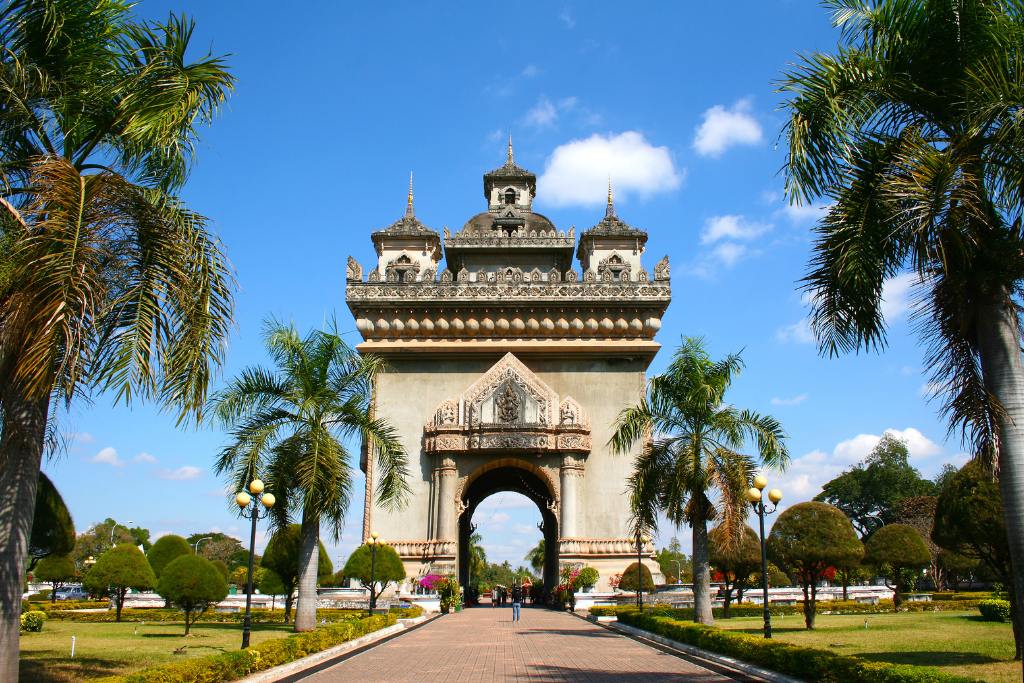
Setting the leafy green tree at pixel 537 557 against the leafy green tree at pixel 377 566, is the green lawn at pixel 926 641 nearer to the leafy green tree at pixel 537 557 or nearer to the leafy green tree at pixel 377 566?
the leafy green tree at pixel 377 566

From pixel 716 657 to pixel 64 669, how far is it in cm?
969

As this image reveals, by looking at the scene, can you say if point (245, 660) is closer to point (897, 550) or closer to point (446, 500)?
point (446, 500)

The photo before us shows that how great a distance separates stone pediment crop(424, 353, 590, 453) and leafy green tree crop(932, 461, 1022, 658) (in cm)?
1633

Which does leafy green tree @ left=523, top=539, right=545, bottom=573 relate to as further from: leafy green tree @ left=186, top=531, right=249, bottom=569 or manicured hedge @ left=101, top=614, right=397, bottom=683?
manicured hedge @ left=101, top=614, right=397, bottom=683

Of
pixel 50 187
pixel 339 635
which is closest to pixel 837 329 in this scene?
pixel 50 187

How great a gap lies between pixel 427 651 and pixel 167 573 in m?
9.19

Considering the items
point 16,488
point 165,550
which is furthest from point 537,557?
point 16,488

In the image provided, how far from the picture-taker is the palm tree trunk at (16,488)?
8.65 m

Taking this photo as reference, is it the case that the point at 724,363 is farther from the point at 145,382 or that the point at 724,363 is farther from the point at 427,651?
the point at 145,382

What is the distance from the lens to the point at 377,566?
87.6 feet

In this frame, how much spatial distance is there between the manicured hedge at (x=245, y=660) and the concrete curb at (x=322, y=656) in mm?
106

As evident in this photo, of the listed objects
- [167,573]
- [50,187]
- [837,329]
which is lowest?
[167,573]

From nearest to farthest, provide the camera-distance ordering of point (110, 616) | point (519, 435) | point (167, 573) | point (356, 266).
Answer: point (167, 573)
point (110, 616)
point (519, 435)
point (356, 266)

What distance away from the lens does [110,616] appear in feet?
91.8
